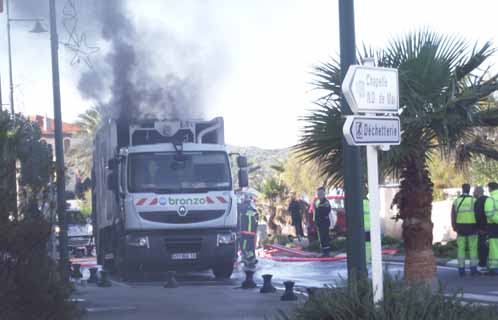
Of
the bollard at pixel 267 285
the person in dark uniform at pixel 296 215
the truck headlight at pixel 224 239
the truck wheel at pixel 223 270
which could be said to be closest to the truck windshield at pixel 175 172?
the truck headlight at pixel 224 239

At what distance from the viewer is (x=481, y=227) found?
61.1 feet

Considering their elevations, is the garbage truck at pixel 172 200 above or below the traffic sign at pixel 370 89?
below

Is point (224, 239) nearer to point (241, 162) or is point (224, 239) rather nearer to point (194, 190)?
point (194, 190)

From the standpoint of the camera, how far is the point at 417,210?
11.4 meters

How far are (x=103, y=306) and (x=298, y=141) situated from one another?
4979 mm

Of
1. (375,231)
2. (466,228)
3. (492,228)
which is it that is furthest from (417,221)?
(466,228)

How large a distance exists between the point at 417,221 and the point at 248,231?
42.7 ft

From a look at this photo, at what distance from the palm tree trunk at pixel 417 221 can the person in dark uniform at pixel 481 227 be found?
7409 millimetres

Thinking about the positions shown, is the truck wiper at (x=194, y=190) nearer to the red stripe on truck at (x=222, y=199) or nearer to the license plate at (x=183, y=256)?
the red stripe on truck at (x=222, y=199)

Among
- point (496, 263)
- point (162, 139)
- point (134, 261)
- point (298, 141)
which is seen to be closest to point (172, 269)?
point (134, 261)

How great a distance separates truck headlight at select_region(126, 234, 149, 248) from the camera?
19.3m

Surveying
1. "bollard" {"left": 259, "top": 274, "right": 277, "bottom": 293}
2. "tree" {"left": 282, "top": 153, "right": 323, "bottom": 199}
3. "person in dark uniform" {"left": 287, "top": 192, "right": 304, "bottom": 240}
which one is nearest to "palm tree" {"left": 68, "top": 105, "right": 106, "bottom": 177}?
"tree" {"left": 282, "top": 153, "right": 323, "bottom": 199}

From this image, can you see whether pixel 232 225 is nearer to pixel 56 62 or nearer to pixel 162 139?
pixel 162 139

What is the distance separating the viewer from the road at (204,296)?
13.4m
